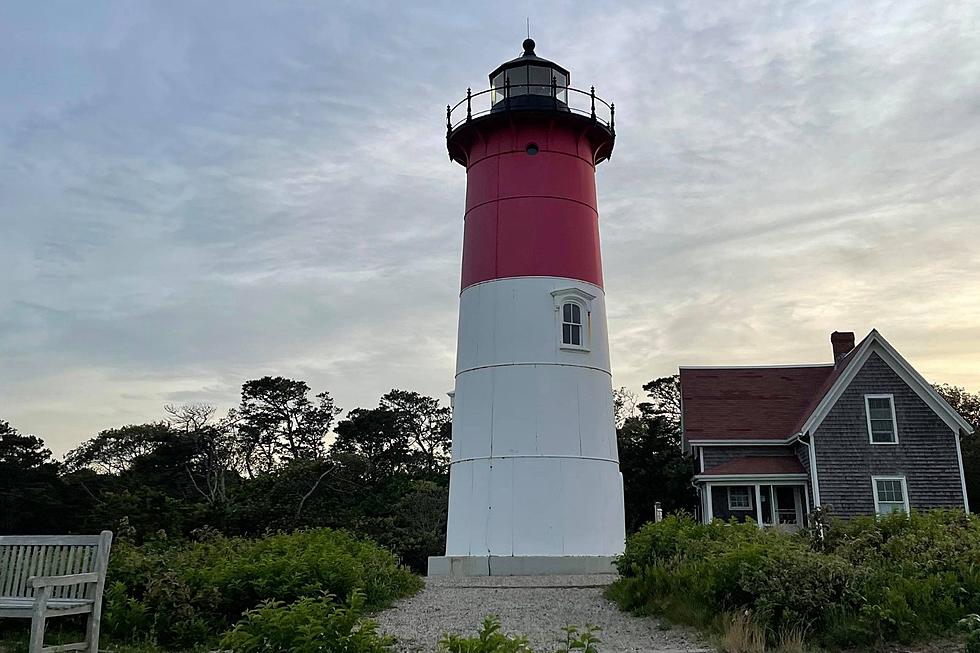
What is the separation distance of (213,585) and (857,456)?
15.9 metres

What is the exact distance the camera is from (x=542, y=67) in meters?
19.9

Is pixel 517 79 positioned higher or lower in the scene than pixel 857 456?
higher

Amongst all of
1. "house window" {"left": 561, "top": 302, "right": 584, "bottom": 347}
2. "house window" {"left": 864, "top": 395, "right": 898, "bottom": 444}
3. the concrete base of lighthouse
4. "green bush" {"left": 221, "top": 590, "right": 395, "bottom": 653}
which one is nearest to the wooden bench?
"green bush" {"left": 221, "top": 590, "right": 395, "bottom": 653}

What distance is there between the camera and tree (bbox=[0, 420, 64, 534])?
31656 mm

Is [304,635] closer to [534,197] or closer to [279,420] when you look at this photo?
[534,197]

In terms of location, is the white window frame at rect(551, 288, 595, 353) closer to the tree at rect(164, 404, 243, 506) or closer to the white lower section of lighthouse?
the white lower section of lighthouse

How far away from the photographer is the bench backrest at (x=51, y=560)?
8.23 meters

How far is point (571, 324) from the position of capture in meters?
18.3

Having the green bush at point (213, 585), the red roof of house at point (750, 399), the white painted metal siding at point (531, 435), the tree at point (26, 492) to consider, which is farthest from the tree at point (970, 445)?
the tree at point (26, 492)

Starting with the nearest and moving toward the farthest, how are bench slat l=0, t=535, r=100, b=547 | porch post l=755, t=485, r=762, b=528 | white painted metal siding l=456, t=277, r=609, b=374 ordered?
bench slat l=0, t=535, r=100, b=547 < white painted metal siding l=456, t=277, r=609, b=374 < porch post l=755, t=485, r=762, b=528

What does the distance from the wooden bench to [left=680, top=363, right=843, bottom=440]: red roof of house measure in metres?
17.1

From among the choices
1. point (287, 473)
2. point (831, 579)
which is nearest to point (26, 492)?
point (287, 473)

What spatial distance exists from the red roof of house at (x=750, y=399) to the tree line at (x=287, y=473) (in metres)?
2.08

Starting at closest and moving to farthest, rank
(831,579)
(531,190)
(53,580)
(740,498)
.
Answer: (53,580) < (831,579) < (531,190) < (740,498)
